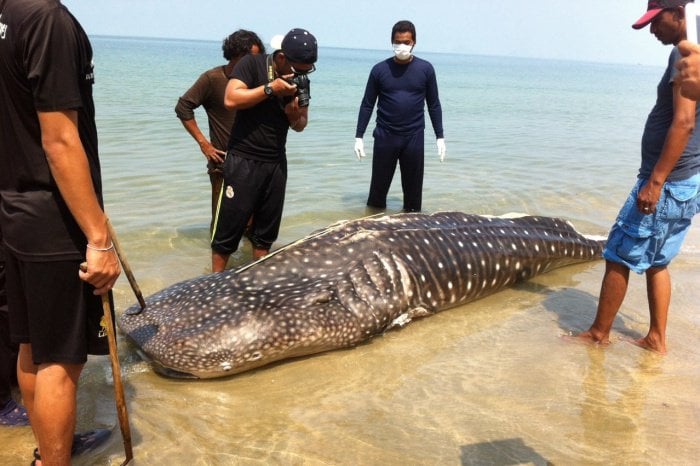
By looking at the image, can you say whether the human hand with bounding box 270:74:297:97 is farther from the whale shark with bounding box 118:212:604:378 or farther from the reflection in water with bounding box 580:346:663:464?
the reflection in water with bounding box 580:346:663:464

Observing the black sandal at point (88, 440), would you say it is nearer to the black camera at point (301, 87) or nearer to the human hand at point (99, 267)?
the human hand at point (99, 267)

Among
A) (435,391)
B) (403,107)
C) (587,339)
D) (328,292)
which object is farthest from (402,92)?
(435,391)

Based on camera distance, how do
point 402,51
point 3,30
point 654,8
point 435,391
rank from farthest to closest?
1. point 402,51
2. point 435,391
3. point 654,8
4. point 3,30

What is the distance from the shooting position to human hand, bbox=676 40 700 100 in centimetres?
295

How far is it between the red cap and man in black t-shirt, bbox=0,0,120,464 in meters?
3.19

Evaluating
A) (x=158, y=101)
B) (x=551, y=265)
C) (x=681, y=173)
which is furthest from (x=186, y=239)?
(x=158, y=101)

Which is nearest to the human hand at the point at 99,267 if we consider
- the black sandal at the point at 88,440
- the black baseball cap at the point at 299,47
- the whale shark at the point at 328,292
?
the black sandal at the point at 88,440

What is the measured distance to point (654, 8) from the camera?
3.70 meters

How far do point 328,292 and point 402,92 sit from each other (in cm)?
378

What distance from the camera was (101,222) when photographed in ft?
8.11

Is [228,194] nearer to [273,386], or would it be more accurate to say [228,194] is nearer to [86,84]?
[273,386]

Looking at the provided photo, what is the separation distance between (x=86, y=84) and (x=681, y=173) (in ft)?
11.8

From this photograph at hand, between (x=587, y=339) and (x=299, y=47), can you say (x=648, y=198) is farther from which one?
(x=299, y=47)

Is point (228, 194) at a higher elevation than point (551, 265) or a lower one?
higher
